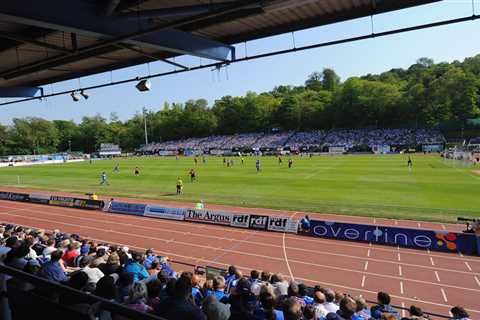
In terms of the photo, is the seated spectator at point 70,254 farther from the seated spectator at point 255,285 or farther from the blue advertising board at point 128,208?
the blue advertising board at point 128,208

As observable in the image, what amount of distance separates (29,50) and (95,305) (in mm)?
8685

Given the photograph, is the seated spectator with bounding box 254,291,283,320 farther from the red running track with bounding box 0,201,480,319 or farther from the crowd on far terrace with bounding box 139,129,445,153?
the crowd on far terrace with bounding box 139,129,445,153

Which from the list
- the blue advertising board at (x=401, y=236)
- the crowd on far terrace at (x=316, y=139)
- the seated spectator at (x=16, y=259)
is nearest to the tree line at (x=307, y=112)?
the crowd on far terrace at (x=316, y=139)

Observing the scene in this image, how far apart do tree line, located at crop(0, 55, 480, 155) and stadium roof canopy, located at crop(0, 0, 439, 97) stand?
9621cm

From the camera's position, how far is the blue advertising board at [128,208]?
76.3 feet

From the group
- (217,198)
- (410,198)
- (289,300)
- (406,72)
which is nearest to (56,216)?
(217,198)

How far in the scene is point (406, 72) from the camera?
135m

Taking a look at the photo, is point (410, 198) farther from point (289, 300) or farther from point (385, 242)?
point (289, 300)

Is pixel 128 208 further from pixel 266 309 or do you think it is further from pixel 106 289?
pixel 106 289

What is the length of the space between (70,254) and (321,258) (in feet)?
30.9

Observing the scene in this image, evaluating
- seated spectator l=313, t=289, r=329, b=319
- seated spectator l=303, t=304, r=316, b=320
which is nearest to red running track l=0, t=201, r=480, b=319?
seated spectator l=313, t=289, r=329, b=319

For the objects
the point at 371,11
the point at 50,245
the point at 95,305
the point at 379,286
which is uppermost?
the point at 371,11

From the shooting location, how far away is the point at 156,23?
718cm

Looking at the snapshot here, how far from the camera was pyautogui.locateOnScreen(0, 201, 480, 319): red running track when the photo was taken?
37.2 feet
